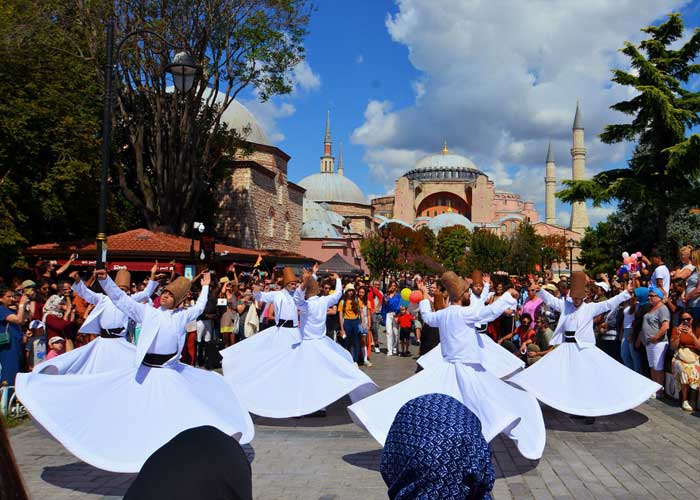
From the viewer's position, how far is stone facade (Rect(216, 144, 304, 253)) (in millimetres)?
47656

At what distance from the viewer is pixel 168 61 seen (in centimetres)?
2772

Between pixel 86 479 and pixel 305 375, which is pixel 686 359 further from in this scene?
pixel 86 479

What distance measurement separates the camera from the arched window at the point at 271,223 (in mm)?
52969

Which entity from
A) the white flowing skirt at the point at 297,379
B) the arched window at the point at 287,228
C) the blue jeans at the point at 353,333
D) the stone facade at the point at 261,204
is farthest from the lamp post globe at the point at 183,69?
the arched window at the point at 287,228

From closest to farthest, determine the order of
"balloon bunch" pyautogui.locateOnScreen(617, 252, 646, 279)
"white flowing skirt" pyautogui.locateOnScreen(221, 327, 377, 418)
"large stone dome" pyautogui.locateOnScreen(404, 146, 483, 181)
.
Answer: "white flowing skirt" pyautogui.locateOnScreen(221, 327, 377, 418) → "balloon bunch" pyautogui.locateOnScreen(617, 252, 646, 279) → "large stone dome" pyautogui.locateOnScreen(404, 146, 483, 181)

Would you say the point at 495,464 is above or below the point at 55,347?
below

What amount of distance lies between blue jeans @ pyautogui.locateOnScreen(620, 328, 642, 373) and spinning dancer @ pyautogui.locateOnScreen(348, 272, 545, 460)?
572cm

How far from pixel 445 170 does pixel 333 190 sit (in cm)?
2812

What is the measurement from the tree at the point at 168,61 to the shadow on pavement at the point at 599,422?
21570mm

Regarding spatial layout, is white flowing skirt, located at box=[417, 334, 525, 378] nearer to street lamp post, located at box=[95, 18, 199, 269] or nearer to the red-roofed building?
street lamp post, located at box=[95, 18, 199, 269]

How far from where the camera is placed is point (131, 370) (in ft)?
22.9


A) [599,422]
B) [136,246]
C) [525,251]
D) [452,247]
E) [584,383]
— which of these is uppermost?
[452,247]

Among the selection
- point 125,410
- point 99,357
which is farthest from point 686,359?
point 99,357

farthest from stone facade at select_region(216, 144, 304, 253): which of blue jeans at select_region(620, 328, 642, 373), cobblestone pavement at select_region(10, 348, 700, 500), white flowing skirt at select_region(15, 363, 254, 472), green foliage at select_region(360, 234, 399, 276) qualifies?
white flowing skirt at select_region(15, 363, 254, 472)
